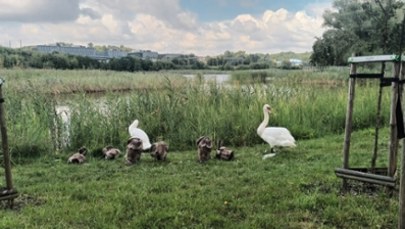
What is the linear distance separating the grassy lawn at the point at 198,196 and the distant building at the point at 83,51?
31170mm

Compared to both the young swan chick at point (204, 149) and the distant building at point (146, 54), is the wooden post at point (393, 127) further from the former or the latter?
the distant building at point (146, 54)

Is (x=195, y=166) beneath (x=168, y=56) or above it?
beneath

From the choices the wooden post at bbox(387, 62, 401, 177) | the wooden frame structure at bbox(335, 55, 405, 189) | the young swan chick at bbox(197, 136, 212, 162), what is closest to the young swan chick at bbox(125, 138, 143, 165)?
the young swan chick at bbox(197, 136, 212, 162)

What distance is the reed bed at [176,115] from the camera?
23.1 feet

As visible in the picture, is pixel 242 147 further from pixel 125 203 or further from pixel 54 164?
pixel 125 203

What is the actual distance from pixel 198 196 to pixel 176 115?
4.04 m

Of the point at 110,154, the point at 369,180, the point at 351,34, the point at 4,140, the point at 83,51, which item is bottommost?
the point at 110,154

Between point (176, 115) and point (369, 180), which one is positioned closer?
Answer: point (369, 180)

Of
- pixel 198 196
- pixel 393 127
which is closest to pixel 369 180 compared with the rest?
pixel 393 127

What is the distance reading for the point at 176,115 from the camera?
7.84m

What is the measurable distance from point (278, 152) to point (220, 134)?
1.45 m

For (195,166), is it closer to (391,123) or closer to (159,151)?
(159,151)

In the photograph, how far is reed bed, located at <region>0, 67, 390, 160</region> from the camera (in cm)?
704

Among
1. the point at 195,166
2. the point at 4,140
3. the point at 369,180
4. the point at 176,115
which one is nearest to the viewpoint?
Result: the point at 4,140
